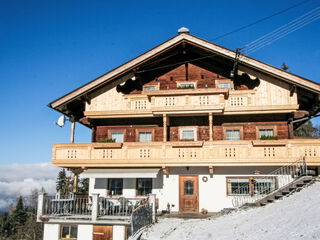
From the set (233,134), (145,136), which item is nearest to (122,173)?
(145,136)

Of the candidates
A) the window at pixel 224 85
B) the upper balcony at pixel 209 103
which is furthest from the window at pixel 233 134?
the window at pixel 224 85

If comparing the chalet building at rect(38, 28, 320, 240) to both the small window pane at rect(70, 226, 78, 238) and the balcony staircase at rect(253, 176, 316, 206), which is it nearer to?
the small window pane at rect(70, 226, 78, 238)

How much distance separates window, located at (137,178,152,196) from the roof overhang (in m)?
1.36

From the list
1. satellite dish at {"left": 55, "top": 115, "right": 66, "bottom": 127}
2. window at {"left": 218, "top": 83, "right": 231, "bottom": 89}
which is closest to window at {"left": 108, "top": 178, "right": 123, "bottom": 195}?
satellite dish at {"left": 55, "top": 115, "right": 66, "bottom": 127}

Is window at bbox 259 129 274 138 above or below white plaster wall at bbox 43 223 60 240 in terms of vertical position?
above

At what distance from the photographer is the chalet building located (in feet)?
57.1

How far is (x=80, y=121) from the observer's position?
2252 cm

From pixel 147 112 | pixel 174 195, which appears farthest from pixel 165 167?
pixel 147 112

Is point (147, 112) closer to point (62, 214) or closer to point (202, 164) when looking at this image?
point (202, 164)

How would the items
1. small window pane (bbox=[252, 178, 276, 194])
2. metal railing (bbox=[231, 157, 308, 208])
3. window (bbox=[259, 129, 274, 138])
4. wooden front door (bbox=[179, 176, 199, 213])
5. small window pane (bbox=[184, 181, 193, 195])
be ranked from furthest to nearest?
window (bbox=[259, 129, 274, 138]) < small window pane (bbox=[184, 181, 193, 195]) < wooden front door (bbox=[179, 176, 199, 213]) < small window pane (bbox=[252, 178, 276, 194]) < metal railing (bbox=[231, 157, 308, 208])

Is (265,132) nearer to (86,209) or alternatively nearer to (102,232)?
(102,232)

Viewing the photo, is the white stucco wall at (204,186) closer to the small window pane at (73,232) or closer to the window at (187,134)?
the window at (187,134)

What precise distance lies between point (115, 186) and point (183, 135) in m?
5.41

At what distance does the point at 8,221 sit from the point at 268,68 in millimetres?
73999
